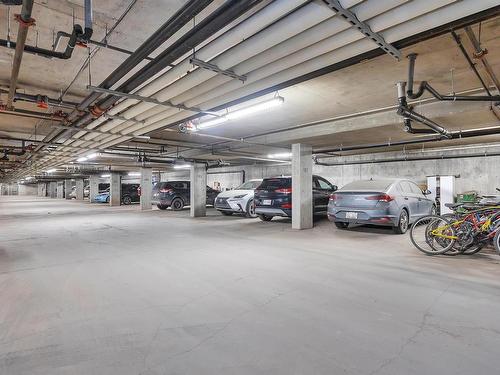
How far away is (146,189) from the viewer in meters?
15.9

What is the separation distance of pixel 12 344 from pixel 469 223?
5.97 m

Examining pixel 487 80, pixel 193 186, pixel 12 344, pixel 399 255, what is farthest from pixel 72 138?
pixel 487 80

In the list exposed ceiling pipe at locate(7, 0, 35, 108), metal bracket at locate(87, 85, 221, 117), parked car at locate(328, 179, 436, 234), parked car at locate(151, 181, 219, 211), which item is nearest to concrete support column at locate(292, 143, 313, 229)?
parked car at locate(328, 179, 436, 234)

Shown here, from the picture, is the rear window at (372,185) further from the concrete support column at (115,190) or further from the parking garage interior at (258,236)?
the concrete support column at (115,190)

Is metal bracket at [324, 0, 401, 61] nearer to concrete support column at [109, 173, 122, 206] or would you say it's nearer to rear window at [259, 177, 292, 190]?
rear window at [259, 177, 292, 190]

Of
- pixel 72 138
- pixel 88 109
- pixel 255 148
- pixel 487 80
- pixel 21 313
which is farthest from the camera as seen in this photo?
pixel 255 148

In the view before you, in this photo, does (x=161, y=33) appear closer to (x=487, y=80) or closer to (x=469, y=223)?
(x=487, y=80)

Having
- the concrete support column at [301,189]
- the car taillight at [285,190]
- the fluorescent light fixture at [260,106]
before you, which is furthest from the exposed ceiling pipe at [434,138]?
the fluorescent light fixture at [260,106]

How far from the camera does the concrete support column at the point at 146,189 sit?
51.8 ft

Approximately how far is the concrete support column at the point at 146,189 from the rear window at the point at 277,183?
8.86m

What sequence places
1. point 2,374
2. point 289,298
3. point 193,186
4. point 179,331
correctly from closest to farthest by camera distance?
point 2,374
point 179,331
point 289,298
point 193,186

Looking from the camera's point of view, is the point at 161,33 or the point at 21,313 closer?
the point at 161,33

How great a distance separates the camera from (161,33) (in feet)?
8.21

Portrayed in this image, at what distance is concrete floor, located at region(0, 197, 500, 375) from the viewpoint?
77.1 inches
